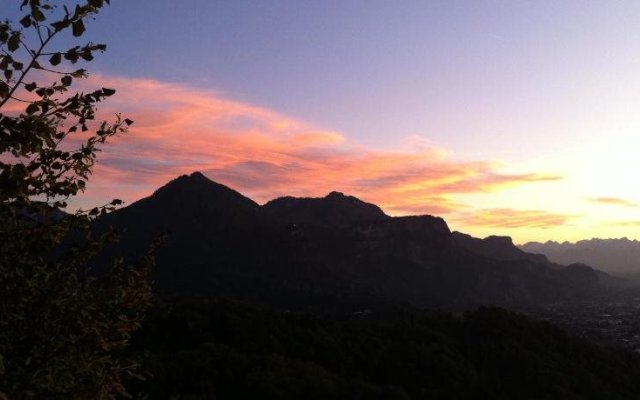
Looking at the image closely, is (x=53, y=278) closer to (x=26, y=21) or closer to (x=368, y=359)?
(x=26, y=21)

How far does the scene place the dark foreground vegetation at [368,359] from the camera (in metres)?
58.5

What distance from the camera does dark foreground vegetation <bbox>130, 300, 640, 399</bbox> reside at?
5853cm

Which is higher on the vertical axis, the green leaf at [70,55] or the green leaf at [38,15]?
the green leaf at [38,15]

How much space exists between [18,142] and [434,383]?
250ft

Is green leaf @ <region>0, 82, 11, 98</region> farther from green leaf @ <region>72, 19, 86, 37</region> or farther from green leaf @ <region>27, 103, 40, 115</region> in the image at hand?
green leaf @ <region>72, 19, 86, 37</region>

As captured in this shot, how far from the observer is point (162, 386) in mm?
53906

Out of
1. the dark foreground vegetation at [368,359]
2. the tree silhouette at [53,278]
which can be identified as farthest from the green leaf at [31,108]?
the dark foreground vegetation at [368,359]

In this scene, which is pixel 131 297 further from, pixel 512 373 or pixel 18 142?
pixel 512 373

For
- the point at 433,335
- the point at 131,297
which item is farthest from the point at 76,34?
the point at 433,335

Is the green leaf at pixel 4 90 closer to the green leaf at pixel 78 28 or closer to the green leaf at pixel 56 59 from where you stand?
the green leaf at pixel 56 59

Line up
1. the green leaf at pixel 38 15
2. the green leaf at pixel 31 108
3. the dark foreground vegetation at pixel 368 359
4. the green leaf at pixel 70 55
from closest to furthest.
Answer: the green leaf at pixel 38 15, the green leaf at pixel 70 55, the green leaf at pixel 31 108, the dark foreground vegetation at pixel 368 359

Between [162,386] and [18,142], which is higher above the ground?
[18,142]

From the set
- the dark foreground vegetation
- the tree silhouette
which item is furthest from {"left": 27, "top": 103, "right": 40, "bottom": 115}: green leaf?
the dark foreground vegetation

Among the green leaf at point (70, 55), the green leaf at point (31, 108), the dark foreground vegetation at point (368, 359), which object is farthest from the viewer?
the dark foreground vegetation at point (368, 359)
